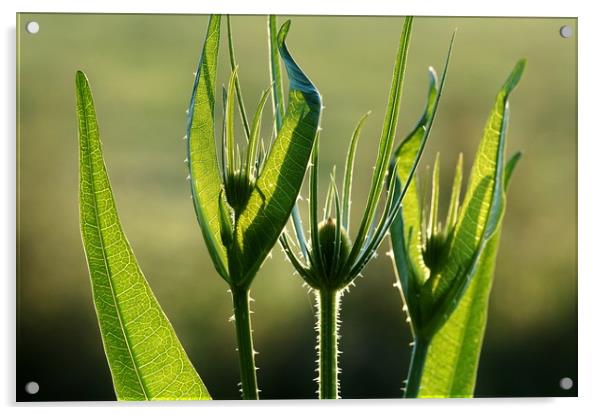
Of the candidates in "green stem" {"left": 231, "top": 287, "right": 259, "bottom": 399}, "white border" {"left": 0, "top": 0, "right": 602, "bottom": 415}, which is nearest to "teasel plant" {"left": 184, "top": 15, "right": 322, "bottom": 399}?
"green stem" {"left": 231, "top": 287, "right": 259, "bottom": 399}

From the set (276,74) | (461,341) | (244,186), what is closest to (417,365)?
(461,341)

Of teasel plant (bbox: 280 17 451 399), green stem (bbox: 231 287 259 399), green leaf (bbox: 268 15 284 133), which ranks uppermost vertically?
green leaf (bbox: 268 15 284 133)

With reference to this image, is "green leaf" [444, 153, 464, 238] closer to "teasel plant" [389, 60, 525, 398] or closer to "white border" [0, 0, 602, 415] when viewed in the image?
"teasel plant" [389, 60, 525, 398]

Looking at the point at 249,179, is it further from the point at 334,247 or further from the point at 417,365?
the point at 417,365

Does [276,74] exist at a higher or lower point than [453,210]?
higher

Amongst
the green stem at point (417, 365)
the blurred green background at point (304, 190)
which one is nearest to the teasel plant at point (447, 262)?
the green stem at point (417, 365)
